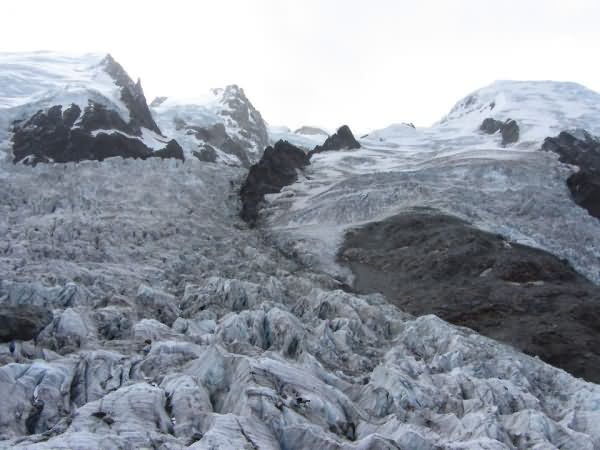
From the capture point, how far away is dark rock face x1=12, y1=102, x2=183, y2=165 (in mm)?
75875

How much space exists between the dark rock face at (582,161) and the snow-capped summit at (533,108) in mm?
4526

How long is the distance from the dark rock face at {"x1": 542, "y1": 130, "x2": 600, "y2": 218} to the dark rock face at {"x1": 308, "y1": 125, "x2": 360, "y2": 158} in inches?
1170

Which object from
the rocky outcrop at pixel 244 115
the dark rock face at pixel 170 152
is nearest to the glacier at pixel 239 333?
the dark rock face at pixel 170 152

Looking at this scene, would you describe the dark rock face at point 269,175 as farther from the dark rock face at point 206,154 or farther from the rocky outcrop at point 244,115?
the rocky outcrop at point 244,115

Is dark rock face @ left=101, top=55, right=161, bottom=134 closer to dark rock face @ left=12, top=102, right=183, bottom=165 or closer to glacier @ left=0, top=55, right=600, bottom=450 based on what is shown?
dark rock face @ left=12, top=102, right=183, bottom=165

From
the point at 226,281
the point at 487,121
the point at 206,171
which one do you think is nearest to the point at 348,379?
the point at 226,281

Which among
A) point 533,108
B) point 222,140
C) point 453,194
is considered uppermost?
point 533,108

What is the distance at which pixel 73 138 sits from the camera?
7956 centimetres

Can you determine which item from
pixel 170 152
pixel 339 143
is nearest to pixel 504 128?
pixel 339 143

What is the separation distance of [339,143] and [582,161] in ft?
119

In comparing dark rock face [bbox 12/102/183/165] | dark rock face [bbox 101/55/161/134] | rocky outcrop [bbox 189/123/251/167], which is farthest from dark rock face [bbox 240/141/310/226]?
rocky outcrop [bbox 189/123/251/167]

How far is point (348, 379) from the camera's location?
20.4 meters

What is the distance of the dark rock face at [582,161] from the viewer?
60253mm

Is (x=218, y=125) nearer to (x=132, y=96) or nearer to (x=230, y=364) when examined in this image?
(x=132, y=96)
